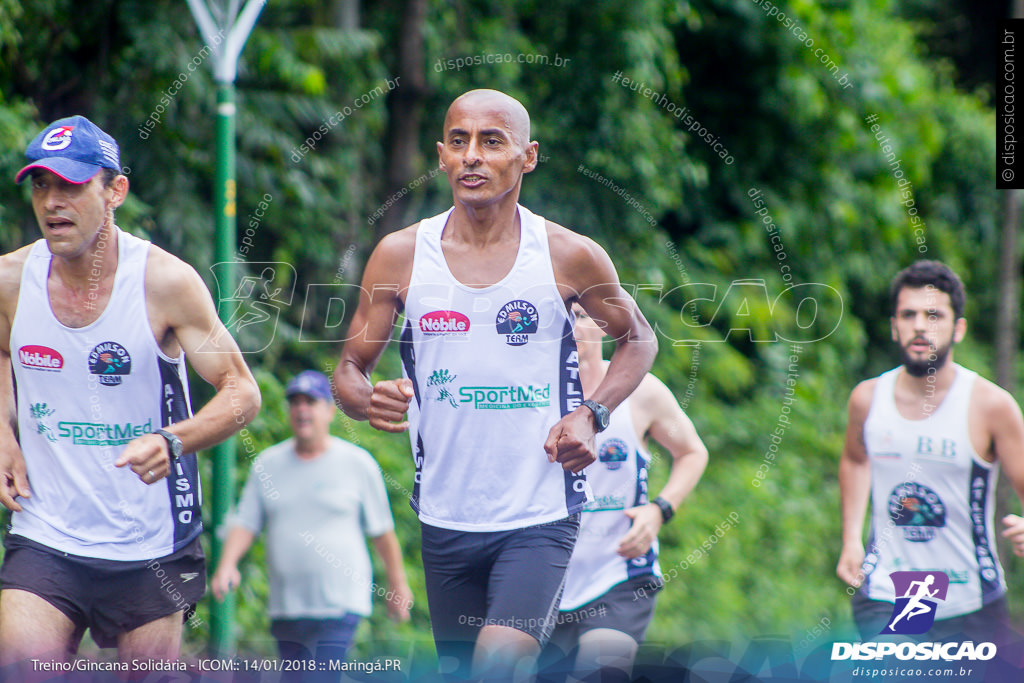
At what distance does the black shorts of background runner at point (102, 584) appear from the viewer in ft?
11.6

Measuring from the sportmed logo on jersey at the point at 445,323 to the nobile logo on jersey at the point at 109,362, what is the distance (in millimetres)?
966

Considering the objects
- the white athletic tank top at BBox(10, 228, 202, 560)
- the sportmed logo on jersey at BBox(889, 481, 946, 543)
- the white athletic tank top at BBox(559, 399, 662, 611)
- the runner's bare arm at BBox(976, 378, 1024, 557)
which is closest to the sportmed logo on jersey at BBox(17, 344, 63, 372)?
the white athletic tank top at BBox(10, 228, 202, 560)

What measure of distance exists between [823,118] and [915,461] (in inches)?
303

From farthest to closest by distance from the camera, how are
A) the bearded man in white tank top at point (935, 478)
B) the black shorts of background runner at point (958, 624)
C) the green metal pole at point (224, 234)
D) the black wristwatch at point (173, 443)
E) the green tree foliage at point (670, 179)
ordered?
1. the green tree foliage at point (670, 179)
2. the green metal pole at point (224, 234)
3. the bearded man in white tank top at point (935, 478)
4. the black shorts of background runner at point (958, 624)
5. the black wristwatch at point (173, 443)

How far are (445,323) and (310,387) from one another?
6.93 ft

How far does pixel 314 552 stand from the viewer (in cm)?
545

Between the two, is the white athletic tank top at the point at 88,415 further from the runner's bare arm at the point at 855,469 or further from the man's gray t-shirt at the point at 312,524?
the runner's bare arm at the point at 855,469

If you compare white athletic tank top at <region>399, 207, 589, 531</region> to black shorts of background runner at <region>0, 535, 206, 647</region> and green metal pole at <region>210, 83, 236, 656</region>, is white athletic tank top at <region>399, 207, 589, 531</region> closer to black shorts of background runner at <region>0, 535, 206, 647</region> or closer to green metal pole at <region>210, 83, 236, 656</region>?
black shorts of background runner at <region>0, 535, 206, 647</region>

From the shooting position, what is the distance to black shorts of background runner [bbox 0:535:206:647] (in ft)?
11.6

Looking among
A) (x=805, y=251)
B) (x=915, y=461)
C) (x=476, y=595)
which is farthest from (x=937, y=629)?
(x=805, y=251)

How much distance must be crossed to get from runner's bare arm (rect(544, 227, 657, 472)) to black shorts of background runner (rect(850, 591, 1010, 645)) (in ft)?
5.32

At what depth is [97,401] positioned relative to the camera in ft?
11.9

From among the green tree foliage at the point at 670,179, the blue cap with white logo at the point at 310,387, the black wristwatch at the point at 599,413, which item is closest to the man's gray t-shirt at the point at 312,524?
the blue cap with white logo at the point at 310,387

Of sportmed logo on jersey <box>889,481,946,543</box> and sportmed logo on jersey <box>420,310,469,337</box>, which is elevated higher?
sportmed logo on jersey <box>420,310,469,337</box>
